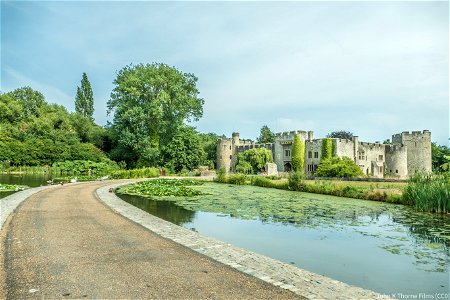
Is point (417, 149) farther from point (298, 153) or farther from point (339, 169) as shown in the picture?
point (339, 169)

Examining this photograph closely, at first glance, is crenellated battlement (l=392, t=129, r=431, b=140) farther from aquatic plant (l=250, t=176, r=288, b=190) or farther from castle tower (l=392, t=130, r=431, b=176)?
aquatic plant (l=250, t=176, r=288, b=190)

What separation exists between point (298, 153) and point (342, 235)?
3849 cm

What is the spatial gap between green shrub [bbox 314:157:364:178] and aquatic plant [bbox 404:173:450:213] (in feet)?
54.5

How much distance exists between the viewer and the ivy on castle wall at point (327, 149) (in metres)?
46.0

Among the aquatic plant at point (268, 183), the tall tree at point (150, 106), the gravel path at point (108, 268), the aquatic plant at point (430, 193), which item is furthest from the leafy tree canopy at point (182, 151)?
the gravel path at point (108, 268)

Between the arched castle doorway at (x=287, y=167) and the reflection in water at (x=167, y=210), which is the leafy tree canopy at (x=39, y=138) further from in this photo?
the reflection in water at (x=167, y=210)

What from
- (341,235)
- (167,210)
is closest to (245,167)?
(167,210)

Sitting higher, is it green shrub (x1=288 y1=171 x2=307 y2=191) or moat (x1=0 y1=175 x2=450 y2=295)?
green shrub (x1=288 y1=171 x2=307 y2=191)

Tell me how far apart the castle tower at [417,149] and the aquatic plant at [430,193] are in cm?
3270

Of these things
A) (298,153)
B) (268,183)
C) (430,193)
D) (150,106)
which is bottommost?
(268,183)

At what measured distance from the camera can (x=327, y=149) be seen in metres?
46.2

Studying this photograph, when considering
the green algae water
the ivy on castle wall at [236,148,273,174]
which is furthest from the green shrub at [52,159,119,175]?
the green algae water

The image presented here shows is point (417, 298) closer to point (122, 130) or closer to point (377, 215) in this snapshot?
point (377, 215)

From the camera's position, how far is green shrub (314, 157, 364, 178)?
36219 millimetres
